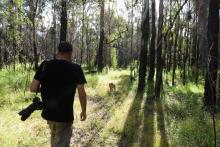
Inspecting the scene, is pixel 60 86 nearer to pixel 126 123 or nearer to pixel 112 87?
pixel 126 123

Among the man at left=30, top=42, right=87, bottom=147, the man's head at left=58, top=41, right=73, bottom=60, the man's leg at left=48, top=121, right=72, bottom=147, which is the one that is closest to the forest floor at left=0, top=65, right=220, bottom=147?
the man's leg at left=48, top=121, right=72, bottom=147

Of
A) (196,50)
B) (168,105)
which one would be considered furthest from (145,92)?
(196,50)

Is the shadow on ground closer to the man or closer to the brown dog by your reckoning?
the brown dog

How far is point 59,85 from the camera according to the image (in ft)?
16.2

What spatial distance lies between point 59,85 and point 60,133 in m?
0.66

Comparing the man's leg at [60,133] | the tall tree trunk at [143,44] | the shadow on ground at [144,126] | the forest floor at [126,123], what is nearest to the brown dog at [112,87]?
the forest floor at [126,123]

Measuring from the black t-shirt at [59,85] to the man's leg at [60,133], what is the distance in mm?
100

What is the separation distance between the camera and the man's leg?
16.3 ft

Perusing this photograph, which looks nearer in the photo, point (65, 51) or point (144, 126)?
point (65, 51)

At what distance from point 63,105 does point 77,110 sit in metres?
5.85

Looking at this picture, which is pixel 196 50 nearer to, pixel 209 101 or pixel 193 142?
pixel 209 101

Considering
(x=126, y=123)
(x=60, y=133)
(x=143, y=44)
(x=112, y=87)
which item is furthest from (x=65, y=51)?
(x=143, y=44)

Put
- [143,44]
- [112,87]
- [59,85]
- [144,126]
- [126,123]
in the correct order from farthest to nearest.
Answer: [143,44] → [112,87] → [126,123] → [144,126] → [59,85]

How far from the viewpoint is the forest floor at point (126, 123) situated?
25.4 feet
